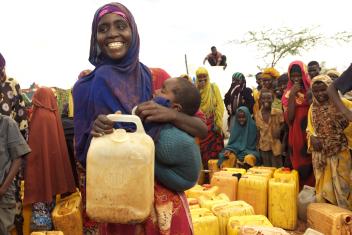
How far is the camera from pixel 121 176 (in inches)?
53.0

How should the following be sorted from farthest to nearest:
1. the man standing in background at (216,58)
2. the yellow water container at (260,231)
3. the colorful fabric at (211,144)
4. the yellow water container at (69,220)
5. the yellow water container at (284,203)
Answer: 1. the man standing in background at (216,58)
2. the colorful fabric at (211,144)
3. the yellow water container at (284,203)
4. the yellow water container at (69,220)
5. the yellow water container at (260,231)

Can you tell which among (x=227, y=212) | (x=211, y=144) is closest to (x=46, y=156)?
(x=227, y=212)

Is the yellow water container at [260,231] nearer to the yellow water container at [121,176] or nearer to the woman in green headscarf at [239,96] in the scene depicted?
the yellow water container at [121,176]

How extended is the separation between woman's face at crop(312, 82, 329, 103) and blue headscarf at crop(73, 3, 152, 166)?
2819 millimetres

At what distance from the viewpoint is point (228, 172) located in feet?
15.8

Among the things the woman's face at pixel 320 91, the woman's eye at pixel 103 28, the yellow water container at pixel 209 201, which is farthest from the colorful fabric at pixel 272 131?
the woman's eye at pixel 103 28

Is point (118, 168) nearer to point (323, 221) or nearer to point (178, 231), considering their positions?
point (178, 231)

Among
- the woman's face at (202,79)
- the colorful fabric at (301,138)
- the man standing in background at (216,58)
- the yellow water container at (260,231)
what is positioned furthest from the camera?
the man standing in background at (216,58)

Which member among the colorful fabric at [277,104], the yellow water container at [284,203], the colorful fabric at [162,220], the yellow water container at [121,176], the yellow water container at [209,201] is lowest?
the yellow water container at [284,203]

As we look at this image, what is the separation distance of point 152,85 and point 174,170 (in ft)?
1.34

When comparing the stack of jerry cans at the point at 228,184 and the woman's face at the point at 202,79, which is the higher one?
the woman's face at the point at 202,79

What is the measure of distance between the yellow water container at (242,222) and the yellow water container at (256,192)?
1.17 meters

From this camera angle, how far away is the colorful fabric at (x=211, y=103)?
259 inches

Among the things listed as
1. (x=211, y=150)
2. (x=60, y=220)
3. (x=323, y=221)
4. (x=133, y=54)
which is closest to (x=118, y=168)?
(x=133, y=54)
